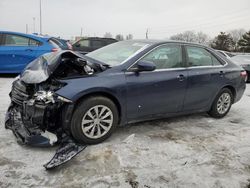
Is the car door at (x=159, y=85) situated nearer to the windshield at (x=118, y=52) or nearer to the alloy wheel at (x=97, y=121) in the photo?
the windshield at (x=118, y=52)

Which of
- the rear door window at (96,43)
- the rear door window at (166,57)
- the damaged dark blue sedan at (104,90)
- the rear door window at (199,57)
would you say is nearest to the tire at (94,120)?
the damaged dark blue sedan at (104,90)

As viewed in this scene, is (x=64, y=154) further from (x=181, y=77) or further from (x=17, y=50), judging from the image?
(x=17, y=50)

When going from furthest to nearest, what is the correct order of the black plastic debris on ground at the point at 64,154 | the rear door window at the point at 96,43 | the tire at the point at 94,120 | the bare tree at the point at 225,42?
1. the bare tree at the point at 225,42
2. the rear door window at the point at 96,43
3. the tire at the point at 94,120
4. the black plastic debris on ground at the point at 64,154

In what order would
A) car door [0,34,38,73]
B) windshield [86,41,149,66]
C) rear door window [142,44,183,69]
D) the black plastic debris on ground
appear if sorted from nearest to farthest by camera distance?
the black plastic debris on ground, windshield [86,41,149,66], rear door window [142,44,183,69], car door [0,34,38,73]

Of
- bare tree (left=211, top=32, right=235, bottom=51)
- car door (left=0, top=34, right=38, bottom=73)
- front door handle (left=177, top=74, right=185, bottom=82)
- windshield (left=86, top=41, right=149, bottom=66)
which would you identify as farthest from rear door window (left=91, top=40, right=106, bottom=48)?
bare tree (left=211, top=32, right=235, bottom=51)

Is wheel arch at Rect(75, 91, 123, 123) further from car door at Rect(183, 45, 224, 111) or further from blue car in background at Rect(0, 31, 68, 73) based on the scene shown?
blue car in background at Rect(0, 31, 68, 73)

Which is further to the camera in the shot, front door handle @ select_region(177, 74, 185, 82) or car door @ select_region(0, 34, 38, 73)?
car door @ select_region(0, 34, 38, 73)

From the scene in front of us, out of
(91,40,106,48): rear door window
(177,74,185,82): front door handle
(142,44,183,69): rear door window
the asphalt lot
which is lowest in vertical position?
the asphalt lot

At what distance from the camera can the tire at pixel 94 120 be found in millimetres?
3703

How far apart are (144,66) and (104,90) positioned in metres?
0.71

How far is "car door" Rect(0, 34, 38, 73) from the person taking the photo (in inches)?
337

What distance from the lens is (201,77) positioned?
499 centimetres

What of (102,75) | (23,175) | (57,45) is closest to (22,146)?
(23,175)

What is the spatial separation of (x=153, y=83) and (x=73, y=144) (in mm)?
1501
